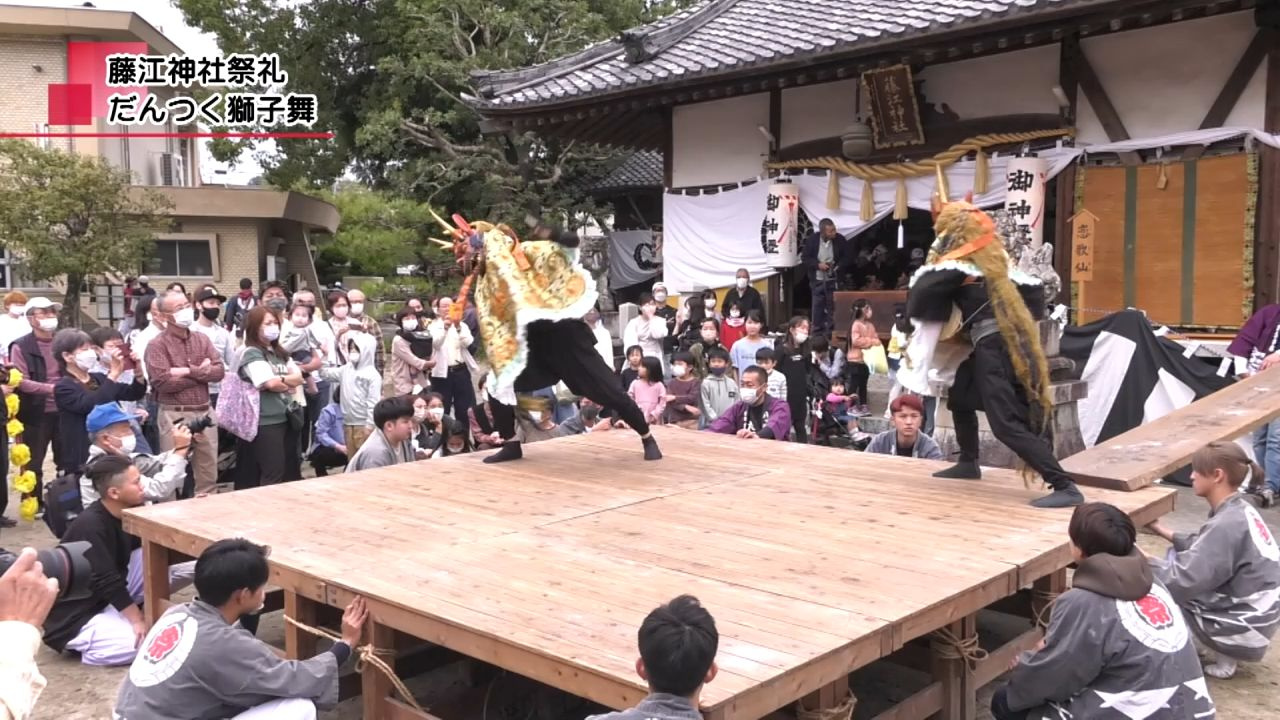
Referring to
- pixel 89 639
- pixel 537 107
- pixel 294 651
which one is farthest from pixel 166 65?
pixel 294 651

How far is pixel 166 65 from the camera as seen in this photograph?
15.4 meters

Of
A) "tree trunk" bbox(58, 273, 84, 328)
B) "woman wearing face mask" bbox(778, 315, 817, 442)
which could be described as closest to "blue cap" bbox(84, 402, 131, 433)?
"woman wearing face mask" bbox(778, 315, 817, 442)

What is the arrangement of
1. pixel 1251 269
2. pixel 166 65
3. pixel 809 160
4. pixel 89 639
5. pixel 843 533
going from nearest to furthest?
pixel 843 533 → pixel 89 639 → pixel 1251 269 → pixel 809 160 → pixel 166 65

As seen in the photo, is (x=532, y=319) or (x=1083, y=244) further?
(x=1083, y=244)

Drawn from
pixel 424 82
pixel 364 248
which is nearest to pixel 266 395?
pixel 424 82

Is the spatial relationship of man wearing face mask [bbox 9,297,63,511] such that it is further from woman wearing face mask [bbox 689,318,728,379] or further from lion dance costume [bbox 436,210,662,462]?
woman wearing face mask [bbox 689,318,728,379]

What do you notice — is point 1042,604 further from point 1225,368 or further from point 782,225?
point 782,225

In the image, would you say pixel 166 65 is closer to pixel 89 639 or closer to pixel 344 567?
pixel 89 639

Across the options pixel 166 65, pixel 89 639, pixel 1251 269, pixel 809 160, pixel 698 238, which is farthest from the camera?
pixel 166 65

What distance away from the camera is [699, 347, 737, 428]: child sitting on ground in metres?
8.21

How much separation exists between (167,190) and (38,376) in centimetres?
1573

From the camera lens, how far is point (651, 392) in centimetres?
825

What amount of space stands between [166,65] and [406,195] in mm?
4394

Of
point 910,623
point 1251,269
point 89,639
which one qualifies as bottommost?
point 89,639
